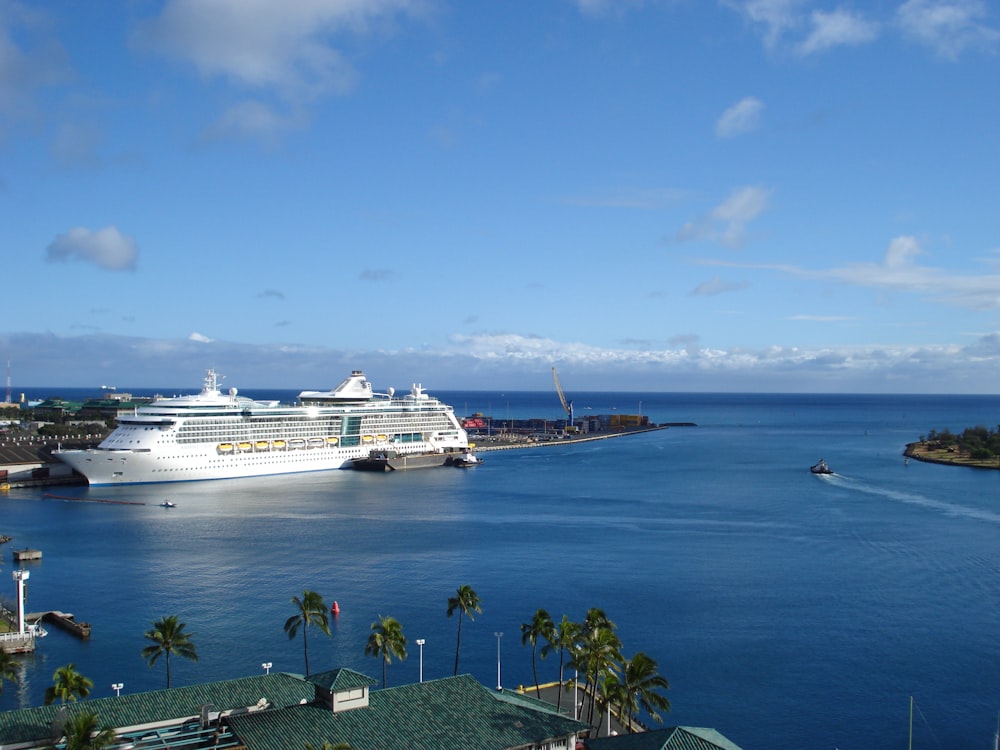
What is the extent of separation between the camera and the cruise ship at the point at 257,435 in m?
68.8

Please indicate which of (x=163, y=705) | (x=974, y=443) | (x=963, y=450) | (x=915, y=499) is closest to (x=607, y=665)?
(x=163, y=705)

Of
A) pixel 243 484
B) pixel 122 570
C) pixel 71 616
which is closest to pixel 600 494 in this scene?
pixel 243 484

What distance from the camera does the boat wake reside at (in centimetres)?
5831

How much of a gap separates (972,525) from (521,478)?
122 feet

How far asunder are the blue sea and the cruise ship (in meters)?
2.35

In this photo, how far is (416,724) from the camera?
17.5 meters

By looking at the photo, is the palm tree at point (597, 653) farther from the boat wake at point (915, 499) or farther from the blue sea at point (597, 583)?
the boat wake at point (915, 499)

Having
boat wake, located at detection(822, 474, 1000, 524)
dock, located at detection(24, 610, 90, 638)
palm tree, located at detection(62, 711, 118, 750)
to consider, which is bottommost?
boat wake, located at detection(822, 474, 1000, 524)

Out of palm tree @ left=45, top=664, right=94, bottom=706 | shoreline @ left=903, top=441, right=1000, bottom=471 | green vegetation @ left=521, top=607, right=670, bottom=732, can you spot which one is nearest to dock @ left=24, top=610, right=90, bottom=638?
palm tree @ left=45, top=664, right=94, bottom=706

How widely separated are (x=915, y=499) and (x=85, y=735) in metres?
62.7

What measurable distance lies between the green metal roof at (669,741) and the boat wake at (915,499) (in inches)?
1824

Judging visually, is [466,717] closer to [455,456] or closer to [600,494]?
[600,494]

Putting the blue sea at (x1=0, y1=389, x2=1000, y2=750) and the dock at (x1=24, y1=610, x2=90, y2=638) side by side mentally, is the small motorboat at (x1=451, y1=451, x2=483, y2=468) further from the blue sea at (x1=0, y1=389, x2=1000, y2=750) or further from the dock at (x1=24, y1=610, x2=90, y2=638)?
the dock at (x1=24, y1=610, x2=90, y2=638)

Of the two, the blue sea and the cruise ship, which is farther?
the cruise ship
